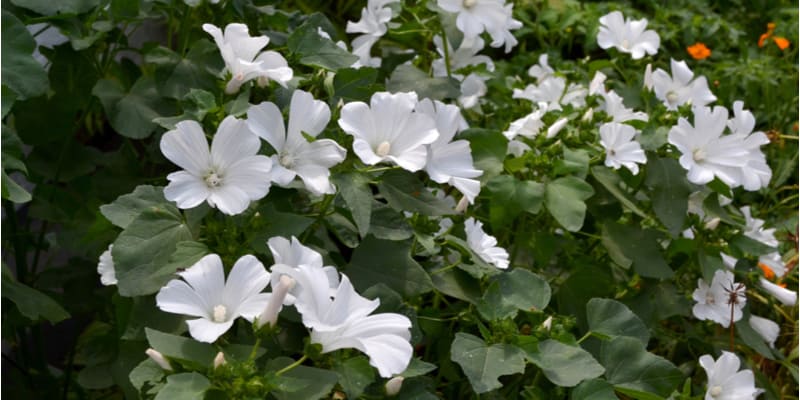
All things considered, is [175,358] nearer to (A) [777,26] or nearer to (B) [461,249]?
(B) [461,249]

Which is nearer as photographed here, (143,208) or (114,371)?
(143,208)

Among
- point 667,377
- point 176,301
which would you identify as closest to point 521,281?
point 667,377

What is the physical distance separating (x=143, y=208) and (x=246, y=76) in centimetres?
24

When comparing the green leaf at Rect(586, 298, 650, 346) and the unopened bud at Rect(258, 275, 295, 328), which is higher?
the unopened bud at Rect(258, 275, 295, 328)

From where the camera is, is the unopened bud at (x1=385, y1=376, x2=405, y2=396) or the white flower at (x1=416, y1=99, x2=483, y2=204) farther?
the white flower at (x1=416, y1=99, x2=483, y2=204)

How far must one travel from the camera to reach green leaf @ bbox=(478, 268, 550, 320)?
140cm

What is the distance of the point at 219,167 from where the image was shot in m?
1.25

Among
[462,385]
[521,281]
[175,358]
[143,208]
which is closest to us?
[175,358]

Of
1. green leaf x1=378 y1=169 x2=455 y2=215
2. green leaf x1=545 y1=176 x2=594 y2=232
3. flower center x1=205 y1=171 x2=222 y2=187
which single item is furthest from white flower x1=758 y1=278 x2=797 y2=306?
flower center x1=205 y1=171 x2=222 y2=187

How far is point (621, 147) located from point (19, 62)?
985 millimetres

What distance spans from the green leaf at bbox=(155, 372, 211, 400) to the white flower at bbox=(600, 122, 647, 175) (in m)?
0.90

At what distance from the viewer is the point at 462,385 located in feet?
5.34

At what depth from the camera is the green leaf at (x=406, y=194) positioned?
1.37m

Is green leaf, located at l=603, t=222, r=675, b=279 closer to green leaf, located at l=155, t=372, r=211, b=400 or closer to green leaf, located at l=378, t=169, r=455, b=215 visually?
green leaf, located at l=378, t=169, r=455, b=215
